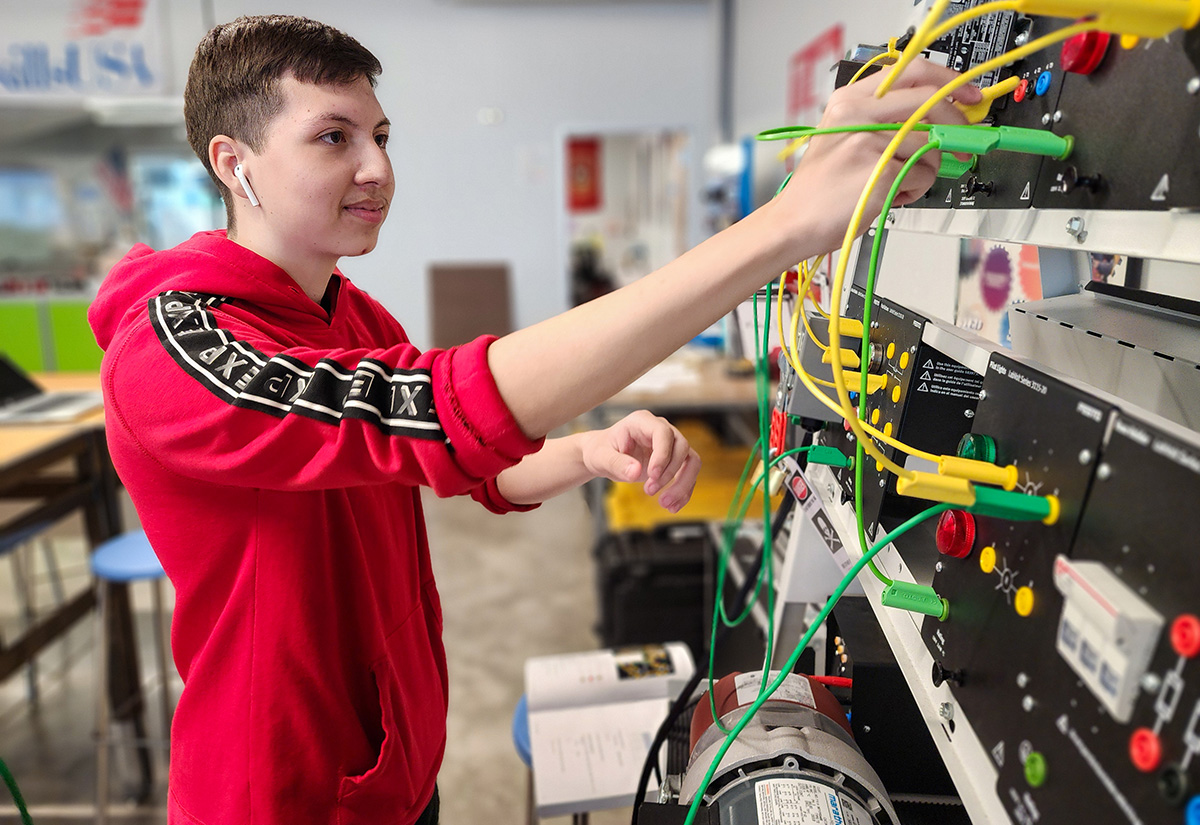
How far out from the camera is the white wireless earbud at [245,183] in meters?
0.83

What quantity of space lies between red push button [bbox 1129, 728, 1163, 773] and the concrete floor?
1814mm

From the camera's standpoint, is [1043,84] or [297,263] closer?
[1043,84]

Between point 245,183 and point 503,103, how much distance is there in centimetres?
503

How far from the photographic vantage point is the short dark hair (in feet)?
2.60

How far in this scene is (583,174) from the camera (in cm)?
1009

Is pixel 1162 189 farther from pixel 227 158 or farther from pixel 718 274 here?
pixel 227 158

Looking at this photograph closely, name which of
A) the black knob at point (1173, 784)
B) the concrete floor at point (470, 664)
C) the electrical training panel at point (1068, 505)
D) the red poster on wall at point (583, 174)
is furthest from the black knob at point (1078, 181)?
the red poster on wall at point (583, 174)

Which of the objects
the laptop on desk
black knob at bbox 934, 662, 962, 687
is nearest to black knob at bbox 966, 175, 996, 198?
black knob at bbox 934, 662, 962, 687

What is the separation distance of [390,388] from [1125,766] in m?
0.49

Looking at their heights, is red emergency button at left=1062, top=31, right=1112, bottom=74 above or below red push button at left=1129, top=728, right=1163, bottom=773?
above

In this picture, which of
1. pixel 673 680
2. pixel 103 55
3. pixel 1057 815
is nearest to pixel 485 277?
pixel 103 55

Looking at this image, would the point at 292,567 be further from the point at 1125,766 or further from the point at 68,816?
the point at 68,816

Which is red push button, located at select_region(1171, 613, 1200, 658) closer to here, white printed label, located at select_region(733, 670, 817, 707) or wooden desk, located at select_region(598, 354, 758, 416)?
white printed label, located at select_region(733, 670, 817, 707)

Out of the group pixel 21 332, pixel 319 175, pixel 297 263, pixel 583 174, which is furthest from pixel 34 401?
pixel 583 174
